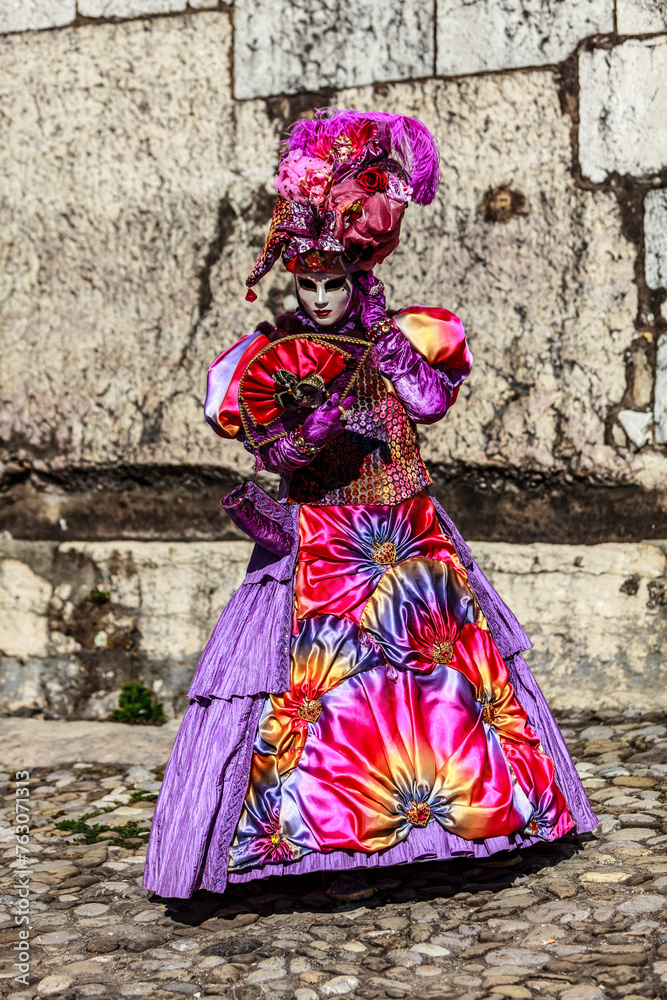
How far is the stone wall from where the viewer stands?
414 cm

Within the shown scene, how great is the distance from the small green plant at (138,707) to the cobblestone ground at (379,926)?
1097 mm

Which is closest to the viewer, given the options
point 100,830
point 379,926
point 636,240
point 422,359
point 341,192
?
point 379,926

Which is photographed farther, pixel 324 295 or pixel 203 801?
pixel 324 295

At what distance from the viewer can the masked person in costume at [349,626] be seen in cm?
258

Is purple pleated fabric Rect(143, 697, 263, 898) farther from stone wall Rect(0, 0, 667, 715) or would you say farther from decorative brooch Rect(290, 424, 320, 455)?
stone wall Rect(0, 0, 667, 715)

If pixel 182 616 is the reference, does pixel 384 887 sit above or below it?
below

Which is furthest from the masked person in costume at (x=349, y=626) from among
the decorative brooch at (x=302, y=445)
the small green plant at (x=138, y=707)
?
the small green plant at (x=138, y=707)

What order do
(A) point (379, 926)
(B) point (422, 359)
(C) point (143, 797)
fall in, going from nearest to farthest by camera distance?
(A) point (379, 926)
(B) point (422, 359)
(C) point (143, 797)

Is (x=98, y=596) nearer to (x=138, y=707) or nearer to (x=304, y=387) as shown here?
(x=138, y=707)

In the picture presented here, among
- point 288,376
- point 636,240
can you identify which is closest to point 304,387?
point 288,376

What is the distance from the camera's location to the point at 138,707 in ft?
14.6

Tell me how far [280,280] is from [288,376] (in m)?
1.79

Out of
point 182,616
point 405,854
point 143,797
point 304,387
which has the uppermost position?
point 304,387

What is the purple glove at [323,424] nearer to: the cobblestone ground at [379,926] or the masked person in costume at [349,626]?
the masked person in costume at [349,626]
